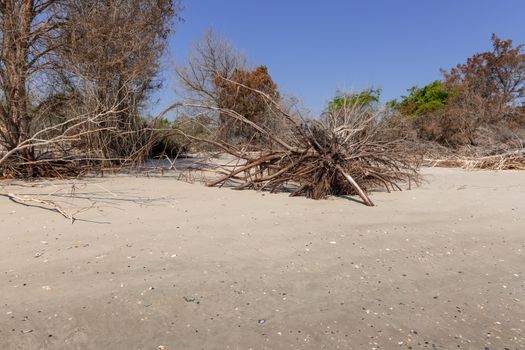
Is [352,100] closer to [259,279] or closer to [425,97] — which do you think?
[259,279]

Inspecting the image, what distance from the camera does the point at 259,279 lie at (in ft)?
7.37

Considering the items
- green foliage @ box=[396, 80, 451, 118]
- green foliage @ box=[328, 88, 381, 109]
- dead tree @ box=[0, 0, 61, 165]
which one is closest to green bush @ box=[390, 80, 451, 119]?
green foliage @ box=[396, 80, 451, 118]

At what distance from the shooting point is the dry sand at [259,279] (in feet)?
5.50

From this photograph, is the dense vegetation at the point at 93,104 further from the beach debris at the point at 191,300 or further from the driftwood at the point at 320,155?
the beach debris at the point at 191,300

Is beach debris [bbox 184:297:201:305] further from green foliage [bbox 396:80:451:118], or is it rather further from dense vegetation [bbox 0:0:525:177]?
green foliage [bbox 396:80:451:118]

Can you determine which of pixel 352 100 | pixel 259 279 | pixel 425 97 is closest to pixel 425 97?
pixel 425 97

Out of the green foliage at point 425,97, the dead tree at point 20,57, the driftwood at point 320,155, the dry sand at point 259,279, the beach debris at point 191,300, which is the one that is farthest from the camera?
the green foliage at point 425,97

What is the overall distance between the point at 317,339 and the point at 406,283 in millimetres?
829

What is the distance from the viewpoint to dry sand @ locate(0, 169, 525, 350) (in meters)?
1.68

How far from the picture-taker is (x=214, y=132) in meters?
6.36

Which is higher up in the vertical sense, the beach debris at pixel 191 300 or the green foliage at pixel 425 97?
the green foliage at pixel 425 97

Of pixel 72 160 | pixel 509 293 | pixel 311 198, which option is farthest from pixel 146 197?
pixel 509 293

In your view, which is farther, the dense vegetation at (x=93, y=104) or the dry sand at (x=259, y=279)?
the dense vegetation at (x=93, y=104)

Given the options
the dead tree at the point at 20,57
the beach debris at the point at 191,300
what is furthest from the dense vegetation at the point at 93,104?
the beach debris at the point at 191,300
